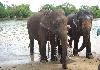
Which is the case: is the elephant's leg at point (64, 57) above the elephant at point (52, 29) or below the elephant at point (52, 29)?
below

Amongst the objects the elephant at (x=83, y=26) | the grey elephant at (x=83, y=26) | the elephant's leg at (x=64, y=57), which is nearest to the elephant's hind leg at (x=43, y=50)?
the elephant at (x=83, y=26)

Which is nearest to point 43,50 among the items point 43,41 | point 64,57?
point 43,41

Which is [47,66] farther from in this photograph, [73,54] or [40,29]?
[73,54]

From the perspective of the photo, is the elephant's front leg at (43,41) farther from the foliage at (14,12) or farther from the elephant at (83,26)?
the foliage at (14,12)

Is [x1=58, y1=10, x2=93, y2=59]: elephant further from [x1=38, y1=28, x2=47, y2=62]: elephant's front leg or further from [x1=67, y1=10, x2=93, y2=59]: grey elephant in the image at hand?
[x1=38, y1=28, x2=47, y2=62]: elephant's front leg

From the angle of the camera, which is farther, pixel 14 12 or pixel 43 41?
pixel 14 12

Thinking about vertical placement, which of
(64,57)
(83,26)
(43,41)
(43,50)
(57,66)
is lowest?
(57,66)

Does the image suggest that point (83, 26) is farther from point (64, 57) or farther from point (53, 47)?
point (64, 57)

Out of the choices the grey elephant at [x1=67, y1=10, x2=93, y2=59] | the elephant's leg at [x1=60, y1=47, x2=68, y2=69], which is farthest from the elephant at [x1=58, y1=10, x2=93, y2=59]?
the elephant's leg at [x1=60, y1=47, x2=68, y2=69]

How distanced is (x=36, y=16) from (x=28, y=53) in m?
2.51

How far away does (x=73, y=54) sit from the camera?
16.7m

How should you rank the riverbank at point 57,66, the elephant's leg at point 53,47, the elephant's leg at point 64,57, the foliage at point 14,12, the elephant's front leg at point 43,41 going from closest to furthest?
the elephant's leg at point 64,57 → the riverbank at point 57,66 → the elephant's leg at point 53,47 → the elephant's front leg at point 43,41 → the foliage at point 14,12

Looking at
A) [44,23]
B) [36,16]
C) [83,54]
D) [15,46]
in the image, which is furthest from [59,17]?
[15,46]

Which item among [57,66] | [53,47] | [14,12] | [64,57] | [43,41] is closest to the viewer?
[64,57]
